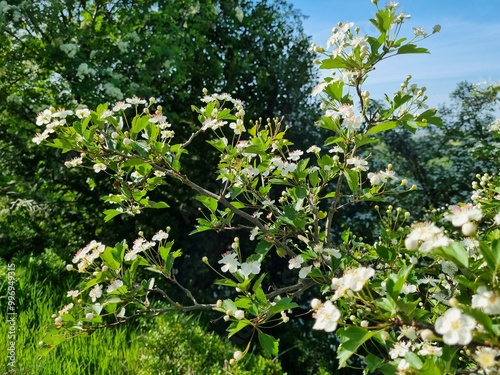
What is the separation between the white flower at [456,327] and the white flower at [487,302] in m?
0.03

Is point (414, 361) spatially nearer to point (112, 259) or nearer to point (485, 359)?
point (485, 359)

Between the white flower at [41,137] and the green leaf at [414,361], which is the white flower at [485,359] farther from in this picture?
the white flower at [41,137]

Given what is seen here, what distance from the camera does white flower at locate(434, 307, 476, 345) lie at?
83cm

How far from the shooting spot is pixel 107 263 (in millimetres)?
1554

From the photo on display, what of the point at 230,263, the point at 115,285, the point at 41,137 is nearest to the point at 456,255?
the point at 230,263

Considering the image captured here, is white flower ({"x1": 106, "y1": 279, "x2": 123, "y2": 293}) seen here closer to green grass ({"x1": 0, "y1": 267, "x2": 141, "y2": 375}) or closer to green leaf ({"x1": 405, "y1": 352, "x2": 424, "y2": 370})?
green leaf ({"x1": 405, "y1": 352, "x2": 424, "y2": 370})

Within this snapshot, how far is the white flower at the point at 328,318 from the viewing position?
97 centimetres

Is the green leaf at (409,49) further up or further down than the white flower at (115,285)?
further up

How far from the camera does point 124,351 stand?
301 cm

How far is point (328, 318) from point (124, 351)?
2308 mm

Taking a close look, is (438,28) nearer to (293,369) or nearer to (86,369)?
(86,369)

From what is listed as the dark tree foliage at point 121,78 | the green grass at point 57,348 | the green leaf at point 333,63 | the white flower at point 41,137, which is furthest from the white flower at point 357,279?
the dark tree foliage at point 121,78

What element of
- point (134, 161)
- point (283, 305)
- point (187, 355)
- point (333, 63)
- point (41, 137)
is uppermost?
point (333, 63)

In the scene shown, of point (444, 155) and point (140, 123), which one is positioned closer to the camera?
point (140, 123)
